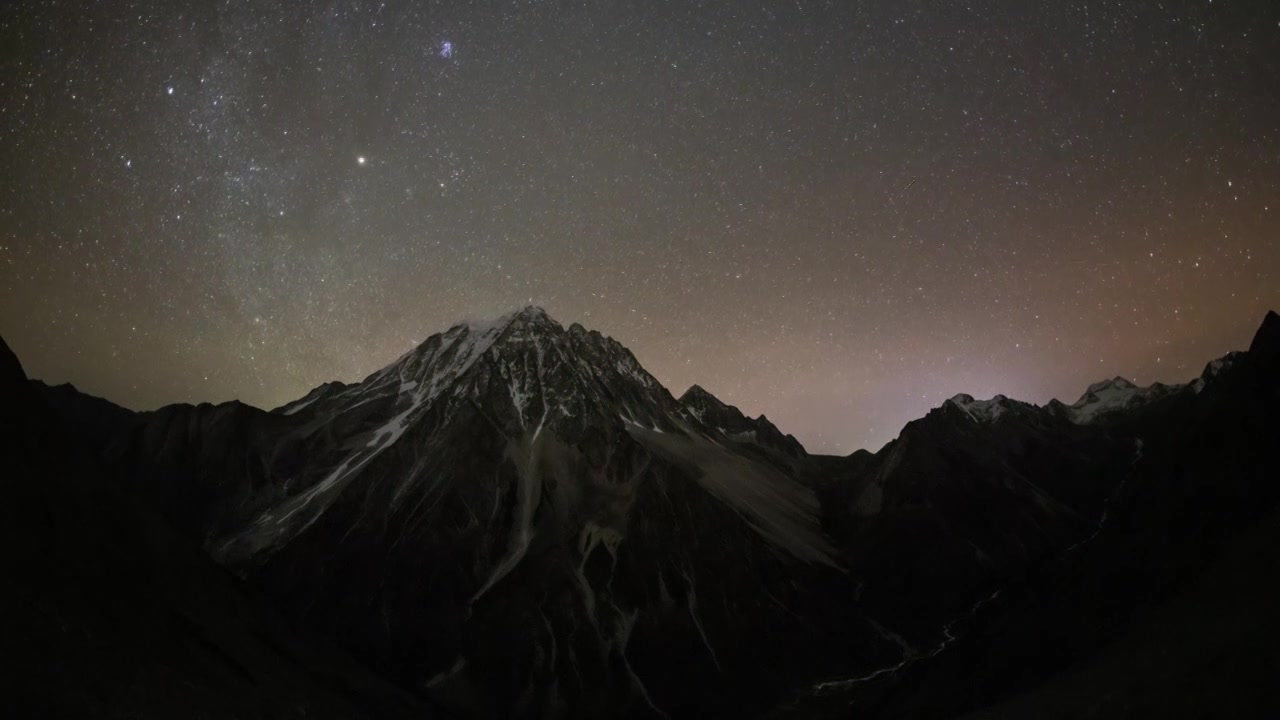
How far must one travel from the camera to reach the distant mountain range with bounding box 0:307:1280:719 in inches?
2285

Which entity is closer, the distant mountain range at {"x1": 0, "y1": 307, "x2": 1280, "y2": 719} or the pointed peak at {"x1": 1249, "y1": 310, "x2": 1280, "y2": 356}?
the distant mountain range at {"x1": 0, "y1": 307, "x2": 1280, "y2": 719}

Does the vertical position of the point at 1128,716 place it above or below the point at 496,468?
below

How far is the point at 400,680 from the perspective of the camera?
440 feet

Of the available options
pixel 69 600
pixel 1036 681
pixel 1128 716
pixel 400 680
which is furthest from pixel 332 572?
pixel 1128 716

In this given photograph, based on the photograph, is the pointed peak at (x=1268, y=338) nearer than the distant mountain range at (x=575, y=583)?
No

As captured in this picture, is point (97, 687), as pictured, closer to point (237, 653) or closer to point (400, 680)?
point (237, 653)

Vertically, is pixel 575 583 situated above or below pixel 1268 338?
below

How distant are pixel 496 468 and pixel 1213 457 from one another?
456ft

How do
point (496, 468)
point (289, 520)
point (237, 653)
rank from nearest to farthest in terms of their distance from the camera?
point (237, 653) < point (289, 520) < point (496, 468)

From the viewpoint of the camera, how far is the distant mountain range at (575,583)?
58.0 m

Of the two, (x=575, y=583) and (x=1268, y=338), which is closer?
(x=1268, y=338)

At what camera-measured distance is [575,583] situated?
15838cm

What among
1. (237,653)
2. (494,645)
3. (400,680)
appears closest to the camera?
(237,653)

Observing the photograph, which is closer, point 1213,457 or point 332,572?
point 1213,457
